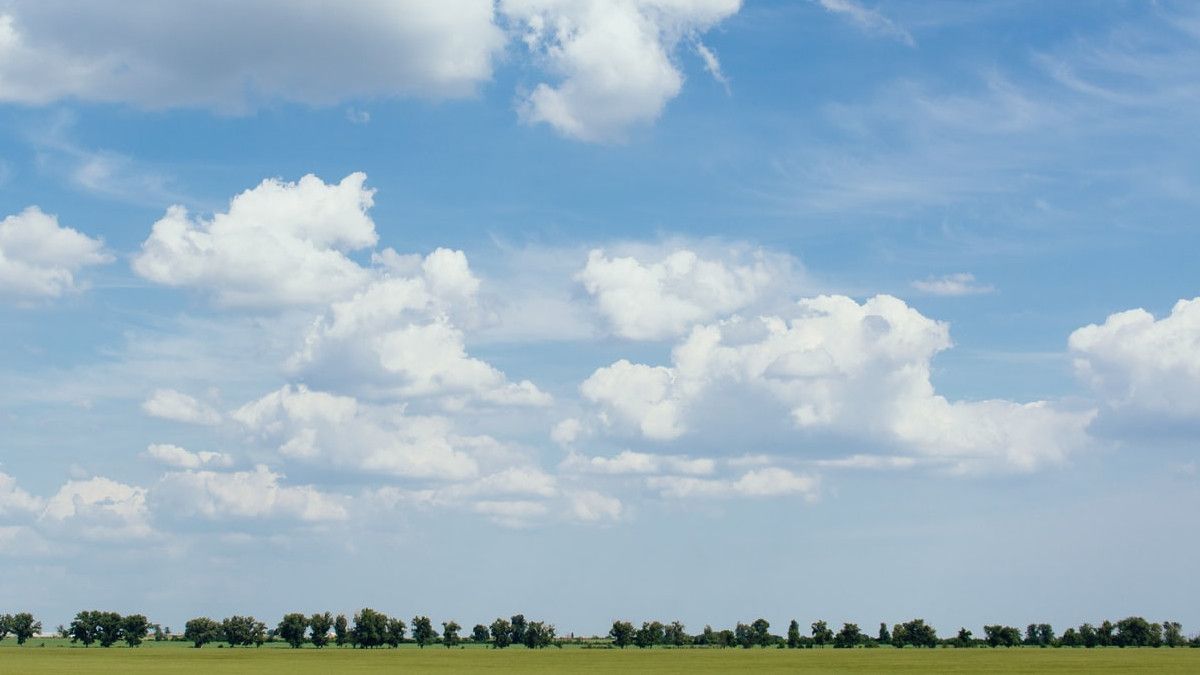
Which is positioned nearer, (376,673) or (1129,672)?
(1129,672)

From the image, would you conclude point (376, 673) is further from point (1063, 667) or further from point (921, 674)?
point (1063, 667)

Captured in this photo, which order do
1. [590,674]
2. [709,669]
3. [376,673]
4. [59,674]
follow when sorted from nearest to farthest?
[59,674], [590,674], [376,673], [709,669]

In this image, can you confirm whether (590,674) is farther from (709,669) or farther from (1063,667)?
(1063,667)

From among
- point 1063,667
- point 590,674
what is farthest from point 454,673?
point 1063,667

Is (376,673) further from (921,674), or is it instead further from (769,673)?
(921,674)

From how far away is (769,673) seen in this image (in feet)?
432

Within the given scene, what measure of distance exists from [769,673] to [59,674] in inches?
2870

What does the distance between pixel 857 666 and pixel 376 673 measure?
60.8 metres

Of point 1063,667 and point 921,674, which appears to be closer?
point 921,674

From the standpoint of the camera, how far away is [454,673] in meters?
145

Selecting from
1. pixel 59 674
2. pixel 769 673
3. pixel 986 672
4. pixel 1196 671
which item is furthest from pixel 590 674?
pixel 1196 671

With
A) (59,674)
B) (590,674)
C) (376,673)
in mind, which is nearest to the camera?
(59,674)

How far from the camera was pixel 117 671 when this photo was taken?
13762 cm

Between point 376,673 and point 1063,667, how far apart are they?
275 feet
